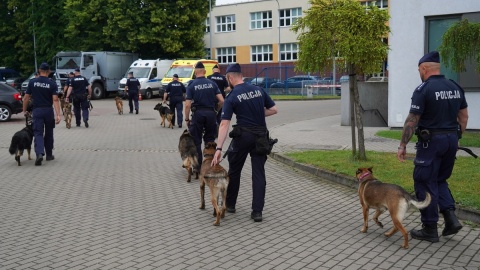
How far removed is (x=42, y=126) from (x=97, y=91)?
2836 centimetres

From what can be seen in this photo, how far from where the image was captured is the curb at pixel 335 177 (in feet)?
23.4

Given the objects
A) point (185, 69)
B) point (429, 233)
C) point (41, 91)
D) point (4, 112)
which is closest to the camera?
point (429, 233)

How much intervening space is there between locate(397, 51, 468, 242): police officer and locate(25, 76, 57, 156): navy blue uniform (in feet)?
27.2

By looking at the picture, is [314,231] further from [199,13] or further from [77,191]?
[199,13]

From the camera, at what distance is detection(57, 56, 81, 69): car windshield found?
38306 millimetres

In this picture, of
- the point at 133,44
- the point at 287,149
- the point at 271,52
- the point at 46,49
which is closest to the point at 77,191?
the point at 287,149

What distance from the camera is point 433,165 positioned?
618cm

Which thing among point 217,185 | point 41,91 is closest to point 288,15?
point 41,91

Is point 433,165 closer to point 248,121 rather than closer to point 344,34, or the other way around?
point 248,121

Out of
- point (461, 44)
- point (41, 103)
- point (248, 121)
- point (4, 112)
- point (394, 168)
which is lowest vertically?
point (394, 168)

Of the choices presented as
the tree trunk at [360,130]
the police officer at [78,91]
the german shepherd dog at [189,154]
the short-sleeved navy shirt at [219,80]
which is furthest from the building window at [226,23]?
the german shepherd dog at [189,154]

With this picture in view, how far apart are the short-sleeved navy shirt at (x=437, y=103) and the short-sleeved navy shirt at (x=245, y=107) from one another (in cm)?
200

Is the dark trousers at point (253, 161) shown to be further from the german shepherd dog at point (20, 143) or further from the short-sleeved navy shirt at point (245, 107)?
the german shepherd dog at point (20, 143)

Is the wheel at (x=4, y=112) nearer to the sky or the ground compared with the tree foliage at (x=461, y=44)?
nearer to the ground
